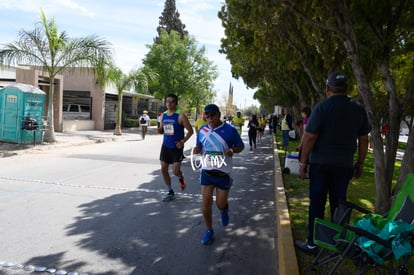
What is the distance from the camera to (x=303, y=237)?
4891mm

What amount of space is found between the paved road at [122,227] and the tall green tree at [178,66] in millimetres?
27145

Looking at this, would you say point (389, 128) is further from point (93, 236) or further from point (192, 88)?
point (192, 88)

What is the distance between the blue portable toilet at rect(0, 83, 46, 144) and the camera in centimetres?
1416

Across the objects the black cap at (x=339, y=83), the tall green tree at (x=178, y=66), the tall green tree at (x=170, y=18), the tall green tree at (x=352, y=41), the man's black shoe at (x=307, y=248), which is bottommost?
the man's black shoe at (x=307, y=248)

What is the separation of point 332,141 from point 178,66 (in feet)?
108

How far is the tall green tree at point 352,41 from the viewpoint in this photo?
580 cm

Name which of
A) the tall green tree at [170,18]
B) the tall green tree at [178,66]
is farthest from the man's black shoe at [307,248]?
the tall green tree at [170,18]

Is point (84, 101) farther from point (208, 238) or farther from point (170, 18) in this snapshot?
point (170, 18)

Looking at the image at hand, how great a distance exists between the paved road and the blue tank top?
1.07 meters

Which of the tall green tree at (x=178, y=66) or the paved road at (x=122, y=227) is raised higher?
the tall green tree at (x=178, y=66)

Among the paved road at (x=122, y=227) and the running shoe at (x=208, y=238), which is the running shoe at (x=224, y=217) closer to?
the paved road at (x=122, y=227)

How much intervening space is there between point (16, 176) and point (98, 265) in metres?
5.53

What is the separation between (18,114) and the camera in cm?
1416

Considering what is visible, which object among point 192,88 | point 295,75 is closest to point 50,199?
point 295,75
